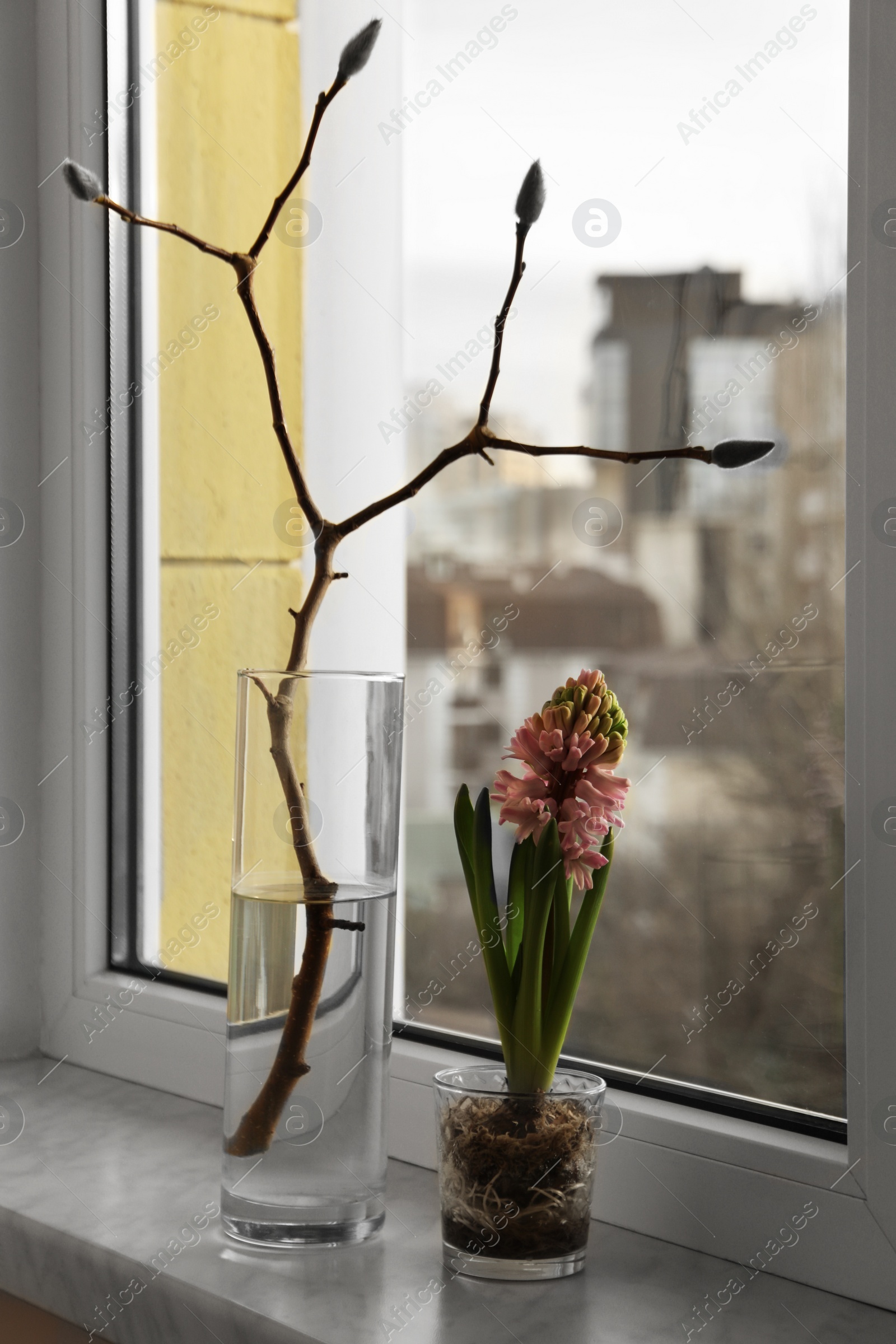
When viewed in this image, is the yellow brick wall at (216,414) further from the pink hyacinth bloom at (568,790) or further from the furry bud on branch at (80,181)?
the pink hyacinth bloom at (568,790)

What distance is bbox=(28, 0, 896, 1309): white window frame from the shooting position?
63cm

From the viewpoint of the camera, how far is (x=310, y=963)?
0.71m

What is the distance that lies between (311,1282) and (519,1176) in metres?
0.14

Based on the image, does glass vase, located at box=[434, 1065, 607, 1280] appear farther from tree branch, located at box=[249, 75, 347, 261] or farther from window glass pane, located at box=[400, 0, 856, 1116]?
tree branch, located at box=[249, 75, 347, 261]

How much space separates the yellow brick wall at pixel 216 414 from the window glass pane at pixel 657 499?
0.16 metres

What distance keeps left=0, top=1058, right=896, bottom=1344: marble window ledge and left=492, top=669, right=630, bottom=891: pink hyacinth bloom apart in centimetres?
22

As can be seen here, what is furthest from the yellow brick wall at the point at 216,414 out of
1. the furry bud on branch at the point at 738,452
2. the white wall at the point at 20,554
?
the furry bud on branch at the point at 738,452

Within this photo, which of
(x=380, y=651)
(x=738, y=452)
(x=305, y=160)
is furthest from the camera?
(x=380, y=651)

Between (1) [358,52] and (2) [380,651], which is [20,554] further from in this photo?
(1) [358,52]

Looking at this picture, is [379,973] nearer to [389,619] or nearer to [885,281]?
[389,619]

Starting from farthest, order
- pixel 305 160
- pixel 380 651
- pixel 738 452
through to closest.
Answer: pixel 380 651 → pixel 305 160 → pixel 738 452

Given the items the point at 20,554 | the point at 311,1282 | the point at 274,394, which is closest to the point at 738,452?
the point at 274,394

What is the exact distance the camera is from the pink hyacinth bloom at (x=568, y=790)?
65 cm

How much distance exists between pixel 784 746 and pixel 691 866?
104 millimetres
